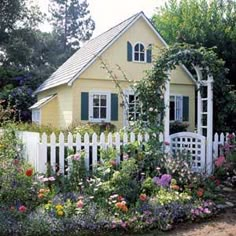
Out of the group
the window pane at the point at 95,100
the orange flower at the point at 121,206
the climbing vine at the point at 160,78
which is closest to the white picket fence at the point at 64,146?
the climbing vine at the point at 160,78

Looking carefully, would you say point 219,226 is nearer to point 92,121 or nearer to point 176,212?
point 176,212

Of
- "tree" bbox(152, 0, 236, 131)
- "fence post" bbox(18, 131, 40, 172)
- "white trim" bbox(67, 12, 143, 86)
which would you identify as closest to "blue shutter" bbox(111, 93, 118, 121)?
"white trim" bbox(67, 12, 143, 86)

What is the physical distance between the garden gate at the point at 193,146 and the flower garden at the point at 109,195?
488 millimetres

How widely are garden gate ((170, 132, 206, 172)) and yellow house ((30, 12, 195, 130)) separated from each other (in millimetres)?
6194

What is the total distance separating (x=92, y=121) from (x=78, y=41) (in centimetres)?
2888

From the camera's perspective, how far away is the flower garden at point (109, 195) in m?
5.17

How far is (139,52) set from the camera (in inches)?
628

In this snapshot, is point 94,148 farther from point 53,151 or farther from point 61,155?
point 53,151

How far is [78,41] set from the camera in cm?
4216

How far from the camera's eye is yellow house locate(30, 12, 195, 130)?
Result: 14.9m

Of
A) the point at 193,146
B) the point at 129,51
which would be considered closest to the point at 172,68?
the point at 193,146

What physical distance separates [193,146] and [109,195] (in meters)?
3.25

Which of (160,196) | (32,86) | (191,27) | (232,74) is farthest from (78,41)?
(160,196)

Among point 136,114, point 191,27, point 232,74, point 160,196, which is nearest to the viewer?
point 160,196
